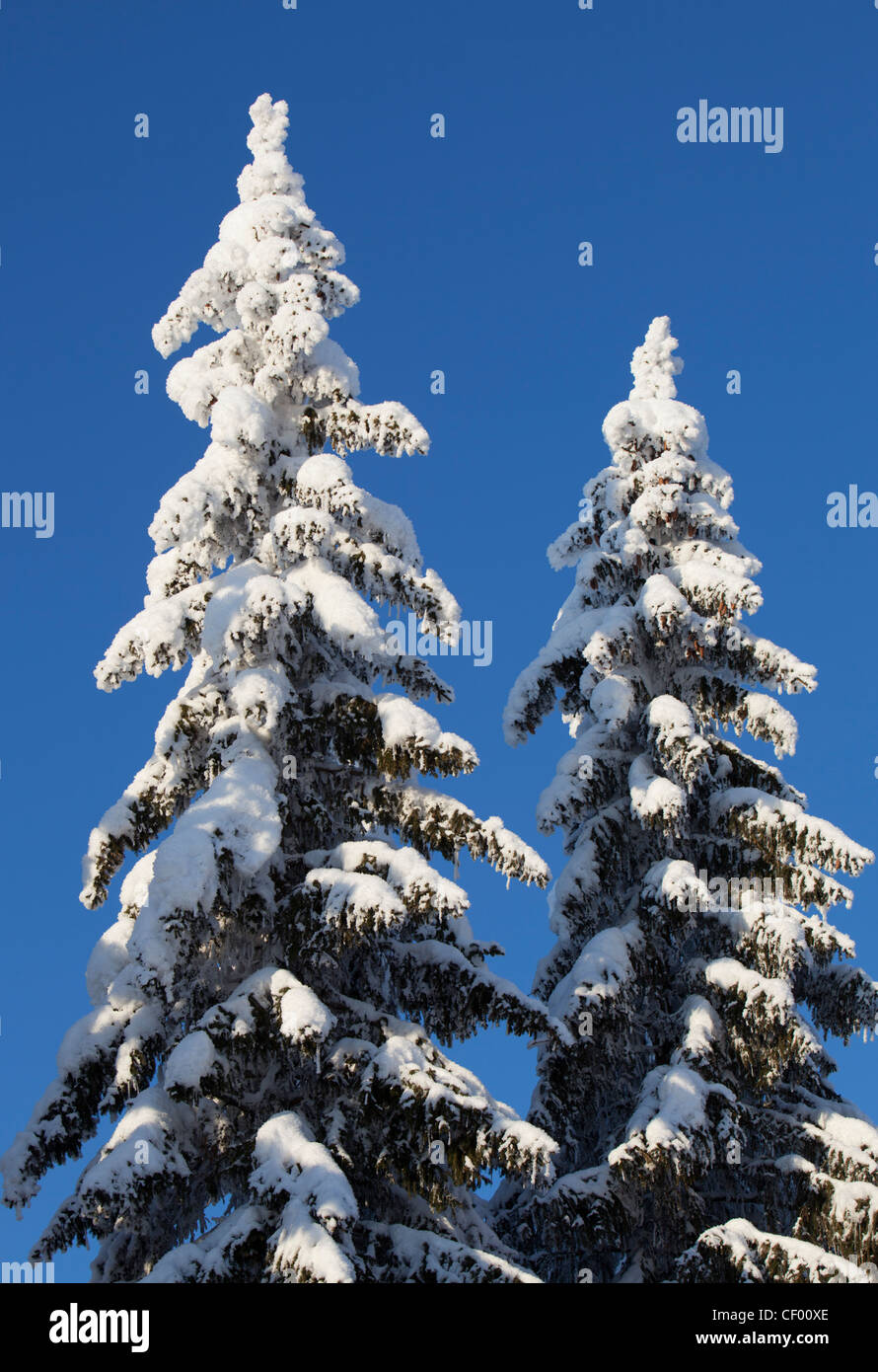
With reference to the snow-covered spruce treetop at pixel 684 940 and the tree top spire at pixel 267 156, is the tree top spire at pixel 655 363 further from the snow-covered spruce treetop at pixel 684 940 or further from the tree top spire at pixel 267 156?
the tree top spire at pixel 267 156

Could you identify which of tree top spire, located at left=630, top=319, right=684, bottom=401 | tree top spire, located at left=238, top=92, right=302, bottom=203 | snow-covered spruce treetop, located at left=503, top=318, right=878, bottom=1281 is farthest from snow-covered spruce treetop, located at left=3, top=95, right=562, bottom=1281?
tree top spire, located at left=630, top=319, right=684, bottom=401

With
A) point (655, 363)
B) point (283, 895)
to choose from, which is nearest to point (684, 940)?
point (283, 895)

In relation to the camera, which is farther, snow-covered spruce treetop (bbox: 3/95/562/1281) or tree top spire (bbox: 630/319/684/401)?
tree top spire (bbox: 630/319/684/401)

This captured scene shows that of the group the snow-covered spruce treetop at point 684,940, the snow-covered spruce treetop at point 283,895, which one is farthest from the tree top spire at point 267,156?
the snow-covered spruce treetop at point 684,940

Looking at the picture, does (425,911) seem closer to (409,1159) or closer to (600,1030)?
(409,1159)

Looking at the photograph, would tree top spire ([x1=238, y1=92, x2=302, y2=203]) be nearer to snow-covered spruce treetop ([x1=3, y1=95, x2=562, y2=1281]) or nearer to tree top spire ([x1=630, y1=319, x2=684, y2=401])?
snow-covered spruce treetop ([x1=3, y1=95, x2=562, y2=1281])

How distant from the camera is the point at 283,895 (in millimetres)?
13039

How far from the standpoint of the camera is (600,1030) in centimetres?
1591

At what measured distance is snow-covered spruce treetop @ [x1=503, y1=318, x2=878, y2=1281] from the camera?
48.9ft

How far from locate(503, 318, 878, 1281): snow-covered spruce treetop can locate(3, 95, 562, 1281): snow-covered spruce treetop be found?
2.75 m

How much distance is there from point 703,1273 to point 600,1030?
114 inches

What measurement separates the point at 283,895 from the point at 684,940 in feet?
20.3

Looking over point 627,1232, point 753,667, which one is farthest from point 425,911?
point 753,667

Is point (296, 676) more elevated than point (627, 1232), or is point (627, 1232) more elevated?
point (296, 676)
